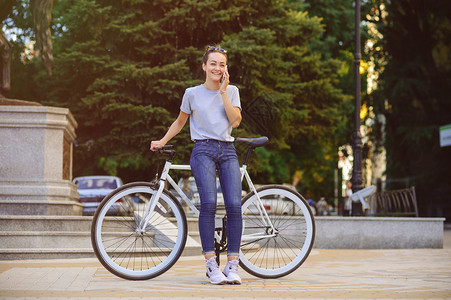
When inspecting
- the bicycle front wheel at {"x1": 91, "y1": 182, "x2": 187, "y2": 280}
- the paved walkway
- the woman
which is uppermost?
the woman

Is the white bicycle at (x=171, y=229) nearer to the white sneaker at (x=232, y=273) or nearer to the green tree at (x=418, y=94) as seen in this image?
the white sneaker at (x=232, y=273)

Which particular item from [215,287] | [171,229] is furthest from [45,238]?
[215,287]

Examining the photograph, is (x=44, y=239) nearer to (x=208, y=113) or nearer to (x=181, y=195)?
(x=181, y=195)

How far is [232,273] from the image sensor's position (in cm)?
633

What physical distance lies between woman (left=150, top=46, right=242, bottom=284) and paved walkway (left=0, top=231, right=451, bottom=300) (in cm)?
47

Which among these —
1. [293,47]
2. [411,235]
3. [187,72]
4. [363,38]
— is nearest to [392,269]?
[411,235]

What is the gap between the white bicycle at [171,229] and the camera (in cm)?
655

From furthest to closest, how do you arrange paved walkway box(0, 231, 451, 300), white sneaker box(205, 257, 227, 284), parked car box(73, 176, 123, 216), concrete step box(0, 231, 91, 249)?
parked car box(73, 176, 123, 216) < concrete step box(0, 231, 91, 249) < white sneaker box(205, 257, 227, 284) < paved walkway box(0, 231, 451, 300)

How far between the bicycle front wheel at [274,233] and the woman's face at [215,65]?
1138 millimetres

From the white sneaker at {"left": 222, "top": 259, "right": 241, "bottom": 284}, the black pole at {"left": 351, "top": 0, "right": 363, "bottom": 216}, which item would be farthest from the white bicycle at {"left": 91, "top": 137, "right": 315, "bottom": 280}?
the black pole at {"left": 351, "top": 0, "right": 363, "bottom": 216}

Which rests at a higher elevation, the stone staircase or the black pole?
the black pole

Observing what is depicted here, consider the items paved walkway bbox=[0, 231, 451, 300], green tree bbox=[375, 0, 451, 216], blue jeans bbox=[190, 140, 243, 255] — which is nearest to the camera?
paved walkway bbox=[0, 231, 451, 300]

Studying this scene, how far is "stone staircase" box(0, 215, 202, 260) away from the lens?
30.6 feet

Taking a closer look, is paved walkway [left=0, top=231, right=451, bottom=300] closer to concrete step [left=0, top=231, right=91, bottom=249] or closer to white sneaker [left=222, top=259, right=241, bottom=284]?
white sneaker [left=222, top=259, right=241, bottom=284]
